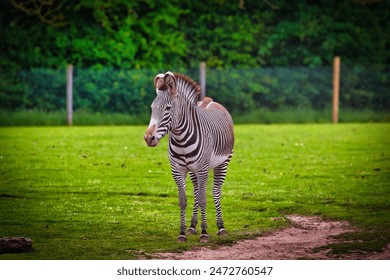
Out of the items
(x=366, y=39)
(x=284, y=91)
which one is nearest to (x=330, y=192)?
(x=284, y=91)

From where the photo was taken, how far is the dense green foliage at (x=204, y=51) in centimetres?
2452

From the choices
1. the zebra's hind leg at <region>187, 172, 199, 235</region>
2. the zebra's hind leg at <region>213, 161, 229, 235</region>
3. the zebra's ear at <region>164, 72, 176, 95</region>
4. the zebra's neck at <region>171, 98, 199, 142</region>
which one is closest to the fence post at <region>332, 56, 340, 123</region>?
the zebra's hind leg at <region>213, 161, 229, 235</region>

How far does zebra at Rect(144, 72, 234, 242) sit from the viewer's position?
8047 mm

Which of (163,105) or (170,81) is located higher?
(170,81)

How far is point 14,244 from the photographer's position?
27.8ft

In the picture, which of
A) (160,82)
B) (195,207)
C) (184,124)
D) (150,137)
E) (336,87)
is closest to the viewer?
(150,137)

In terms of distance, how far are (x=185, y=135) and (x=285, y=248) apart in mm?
1587

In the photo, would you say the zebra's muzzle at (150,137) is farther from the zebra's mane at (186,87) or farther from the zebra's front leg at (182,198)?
the zebra's front leg at (182,198)

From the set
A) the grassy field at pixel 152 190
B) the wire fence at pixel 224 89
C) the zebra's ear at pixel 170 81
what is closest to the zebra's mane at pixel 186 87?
the zebra's ear at pixel 170 81

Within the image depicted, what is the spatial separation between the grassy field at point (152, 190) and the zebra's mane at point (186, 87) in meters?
1.40

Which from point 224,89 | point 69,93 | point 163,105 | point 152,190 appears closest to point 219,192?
point 163,105

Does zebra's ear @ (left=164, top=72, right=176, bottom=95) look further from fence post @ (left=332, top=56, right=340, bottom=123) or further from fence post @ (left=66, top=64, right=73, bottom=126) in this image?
fence post @ (left=332, top=56, right=340, bottom=123)

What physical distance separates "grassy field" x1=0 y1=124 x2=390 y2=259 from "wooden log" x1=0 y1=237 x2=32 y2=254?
0.08 metres

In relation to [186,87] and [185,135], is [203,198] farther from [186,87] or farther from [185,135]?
[186,87]
